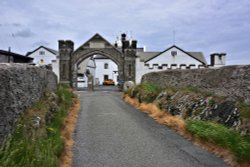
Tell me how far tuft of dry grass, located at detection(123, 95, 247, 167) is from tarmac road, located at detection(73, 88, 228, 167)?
209 mm

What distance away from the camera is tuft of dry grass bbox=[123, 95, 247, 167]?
27.8 ft

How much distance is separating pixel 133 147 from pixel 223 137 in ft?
8.62

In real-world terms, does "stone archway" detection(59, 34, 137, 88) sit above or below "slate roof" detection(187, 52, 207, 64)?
below

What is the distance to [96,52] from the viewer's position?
1705 inches

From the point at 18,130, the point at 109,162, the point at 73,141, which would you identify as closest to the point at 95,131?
the point at 73,141

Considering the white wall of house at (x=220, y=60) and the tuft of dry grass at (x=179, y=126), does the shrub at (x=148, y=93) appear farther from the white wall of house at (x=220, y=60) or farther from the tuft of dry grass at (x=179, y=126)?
the white wall of house at (x=220, y=60)

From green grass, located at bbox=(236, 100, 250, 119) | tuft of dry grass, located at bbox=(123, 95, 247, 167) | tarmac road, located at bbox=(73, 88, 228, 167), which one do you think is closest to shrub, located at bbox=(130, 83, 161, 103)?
tuft of dry grass, located at bbox=(123, 95, 247, 167)

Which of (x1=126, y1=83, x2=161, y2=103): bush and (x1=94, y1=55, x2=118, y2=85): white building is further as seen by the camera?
(x1=94, y1=55, x2=118, y2=85): white building

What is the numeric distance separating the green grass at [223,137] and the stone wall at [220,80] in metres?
1.40

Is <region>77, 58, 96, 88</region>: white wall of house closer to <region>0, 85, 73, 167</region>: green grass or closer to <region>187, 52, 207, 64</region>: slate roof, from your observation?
<region>187, 52, 207, 64</region>: slate roof

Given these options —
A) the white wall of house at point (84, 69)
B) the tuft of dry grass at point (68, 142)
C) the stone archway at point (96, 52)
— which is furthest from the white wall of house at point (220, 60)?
the tuft of dry grass at point (68, 142)

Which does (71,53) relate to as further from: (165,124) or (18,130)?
(18,130)

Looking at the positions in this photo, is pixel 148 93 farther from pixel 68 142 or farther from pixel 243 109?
pixel 243 109

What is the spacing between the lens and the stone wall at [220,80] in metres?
10.6
